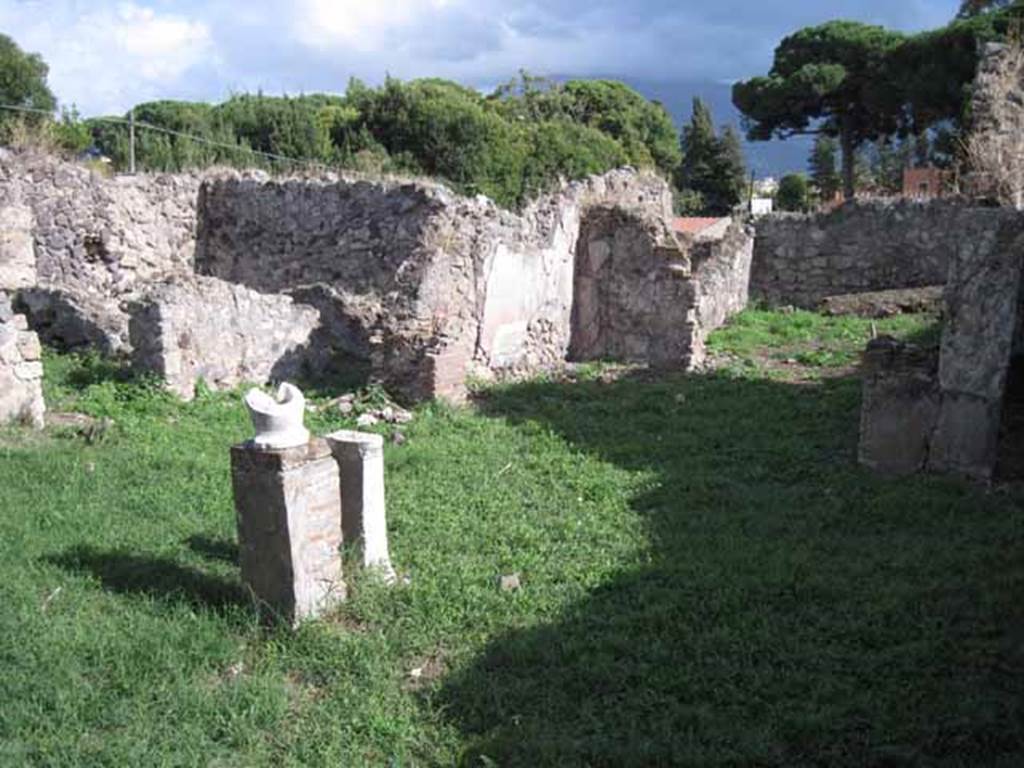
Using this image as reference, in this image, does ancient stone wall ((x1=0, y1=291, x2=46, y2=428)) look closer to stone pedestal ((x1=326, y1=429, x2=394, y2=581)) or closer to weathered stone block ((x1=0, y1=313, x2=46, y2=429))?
weathered stone block ((x1=0, y1=313, x2=46, y2=429))

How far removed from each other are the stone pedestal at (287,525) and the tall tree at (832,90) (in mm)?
25960

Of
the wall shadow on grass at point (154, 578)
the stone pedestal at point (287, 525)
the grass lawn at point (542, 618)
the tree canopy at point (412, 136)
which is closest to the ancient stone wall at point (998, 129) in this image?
A: the grass lawn at point (542, 618)

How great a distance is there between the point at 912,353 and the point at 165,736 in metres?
5.14

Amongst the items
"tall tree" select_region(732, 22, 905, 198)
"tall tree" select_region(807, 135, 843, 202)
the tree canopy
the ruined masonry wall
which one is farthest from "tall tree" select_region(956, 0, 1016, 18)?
the ruined masonry wall

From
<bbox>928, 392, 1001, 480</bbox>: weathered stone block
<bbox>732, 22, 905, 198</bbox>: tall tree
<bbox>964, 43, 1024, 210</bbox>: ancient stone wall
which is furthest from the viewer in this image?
<bbox>732, 22, 905, 198</bbox>: tall tree

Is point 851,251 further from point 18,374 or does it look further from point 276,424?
point 276,424

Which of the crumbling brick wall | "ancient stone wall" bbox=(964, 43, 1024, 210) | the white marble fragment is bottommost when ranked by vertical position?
the white marble fragment

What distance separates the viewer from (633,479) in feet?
21.3

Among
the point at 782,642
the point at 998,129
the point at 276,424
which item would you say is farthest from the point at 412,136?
the point at 782,642

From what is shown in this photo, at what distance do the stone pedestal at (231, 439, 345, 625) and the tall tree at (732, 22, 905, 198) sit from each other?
25960 millimetres

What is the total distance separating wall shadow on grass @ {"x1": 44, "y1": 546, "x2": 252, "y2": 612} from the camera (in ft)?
15.0

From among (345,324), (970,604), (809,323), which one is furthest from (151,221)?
(970,604)

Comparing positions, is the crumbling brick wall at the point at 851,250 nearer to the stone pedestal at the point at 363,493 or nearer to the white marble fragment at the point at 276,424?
the stone pedestal at the point at 363,493

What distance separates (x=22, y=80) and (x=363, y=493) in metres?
29.4
